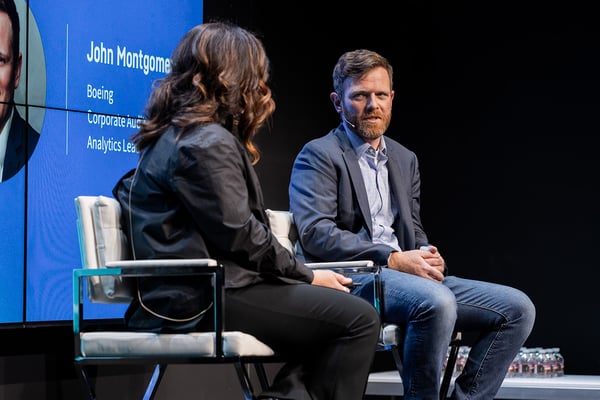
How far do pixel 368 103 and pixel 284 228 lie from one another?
0.63m

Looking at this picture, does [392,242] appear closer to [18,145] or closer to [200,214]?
[200,214]

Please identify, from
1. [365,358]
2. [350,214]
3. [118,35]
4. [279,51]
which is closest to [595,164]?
[279,51]

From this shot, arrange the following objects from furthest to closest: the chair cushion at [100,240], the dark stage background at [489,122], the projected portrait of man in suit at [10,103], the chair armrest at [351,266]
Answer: the dark stage background at [489,122]
the projected portrait of man in suit at [10,103]
the chair armrest at [351,266]
the chair cushion at [100,240]

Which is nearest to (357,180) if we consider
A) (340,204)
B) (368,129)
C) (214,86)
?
(340,204)

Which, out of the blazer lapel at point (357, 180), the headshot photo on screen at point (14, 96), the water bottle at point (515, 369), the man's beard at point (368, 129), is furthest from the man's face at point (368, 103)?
the water bottle at point (515, 369)

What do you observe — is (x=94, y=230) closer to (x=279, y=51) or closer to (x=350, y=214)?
(x=350, y=214)

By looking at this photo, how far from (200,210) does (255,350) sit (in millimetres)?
410

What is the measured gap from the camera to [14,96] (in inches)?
144

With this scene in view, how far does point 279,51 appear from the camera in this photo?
5.10m

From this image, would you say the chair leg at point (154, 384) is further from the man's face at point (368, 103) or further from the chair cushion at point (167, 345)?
the man's face at point (368, 103)

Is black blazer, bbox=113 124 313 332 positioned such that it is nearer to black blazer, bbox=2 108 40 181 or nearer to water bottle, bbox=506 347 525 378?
black blazer, bbox=2 108 40 181

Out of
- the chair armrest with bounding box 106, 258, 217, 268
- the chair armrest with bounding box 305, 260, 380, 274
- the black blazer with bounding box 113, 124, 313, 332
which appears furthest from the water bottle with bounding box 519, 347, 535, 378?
the chair armrest with bounding box 106, 258, 217, 268

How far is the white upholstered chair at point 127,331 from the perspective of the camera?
2.63 metres

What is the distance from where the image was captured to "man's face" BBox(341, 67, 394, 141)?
3.81 meters
